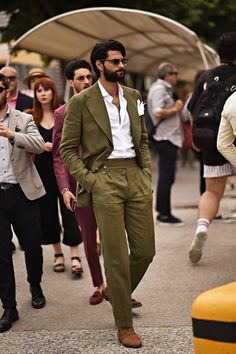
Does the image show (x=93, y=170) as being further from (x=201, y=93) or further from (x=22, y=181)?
(x=201, y=93)

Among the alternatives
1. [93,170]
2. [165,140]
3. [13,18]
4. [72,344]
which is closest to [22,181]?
[93,170]

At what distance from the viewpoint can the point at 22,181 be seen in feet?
18.4

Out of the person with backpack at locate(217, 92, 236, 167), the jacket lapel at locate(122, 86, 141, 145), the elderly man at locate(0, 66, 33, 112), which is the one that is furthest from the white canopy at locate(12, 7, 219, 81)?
the jacket lapel at locate(122, 86, 141, 145)

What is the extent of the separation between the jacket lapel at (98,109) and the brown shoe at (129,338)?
127cm

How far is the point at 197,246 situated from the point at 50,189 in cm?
152

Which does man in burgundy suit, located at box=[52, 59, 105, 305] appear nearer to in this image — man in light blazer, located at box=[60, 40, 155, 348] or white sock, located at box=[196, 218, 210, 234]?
man in light blazer, located at box=[60, 40, 155, 348]

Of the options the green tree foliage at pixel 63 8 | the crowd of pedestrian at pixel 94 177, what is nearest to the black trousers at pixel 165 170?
the crowd of pedestrian at pixel 94 177

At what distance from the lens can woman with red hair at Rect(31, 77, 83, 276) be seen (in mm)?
6828

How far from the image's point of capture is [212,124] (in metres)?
6.41

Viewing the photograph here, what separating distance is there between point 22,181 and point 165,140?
11.9ft

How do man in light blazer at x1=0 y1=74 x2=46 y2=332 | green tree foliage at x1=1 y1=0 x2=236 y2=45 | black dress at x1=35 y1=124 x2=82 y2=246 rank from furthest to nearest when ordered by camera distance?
green tree foliage at x1=1 y1=0 x2=236 y2=45
black dress at x1=35 y1=124 x2=82 y2=246
man in light blazer at x1=0 y1=74 x2=46 y2=332

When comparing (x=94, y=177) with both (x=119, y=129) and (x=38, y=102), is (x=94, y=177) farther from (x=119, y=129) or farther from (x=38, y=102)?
(x=38, y=102)

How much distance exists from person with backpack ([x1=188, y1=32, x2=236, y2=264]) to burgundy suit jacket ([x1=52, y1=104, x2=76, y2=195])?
1.24 metres

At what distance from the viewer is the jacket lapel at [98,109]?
487cm
